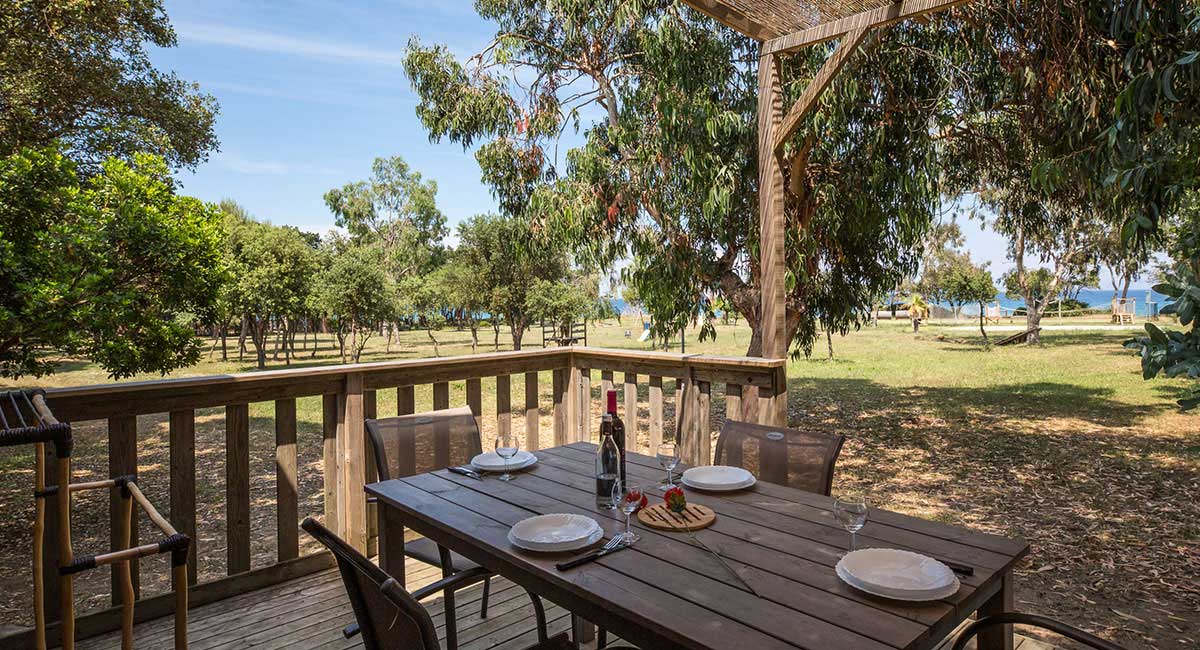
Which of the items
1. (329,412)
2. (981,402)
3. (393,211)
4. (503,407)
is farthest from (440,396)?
(393,211)

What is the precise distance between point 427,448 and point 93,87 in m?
6.89

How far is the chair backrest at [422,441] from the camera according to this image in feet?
7.55

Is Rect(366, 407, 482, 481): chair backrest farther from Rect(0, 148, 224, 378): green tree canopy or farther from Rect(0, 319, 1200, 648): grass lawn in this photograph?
Rect(0, 148, 224, 378): green tree canopy

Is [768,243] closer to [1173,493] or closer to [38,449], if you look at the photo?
[38,449]

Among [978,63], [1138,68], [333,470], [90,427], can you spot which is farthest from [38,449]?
[90,427]

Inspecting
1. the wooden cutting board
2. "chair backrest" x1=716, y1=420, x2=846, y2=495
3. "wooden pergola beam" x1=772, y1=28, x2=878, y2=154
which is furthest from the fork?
"wooden pergola beam" x1=772, y1=28, x2=878, y2=154

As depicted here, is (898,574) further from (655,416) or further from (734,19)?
(734,19)

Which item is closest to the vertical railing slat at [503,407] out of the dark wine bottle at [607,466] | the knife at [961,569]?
the dark wine bottle at [607,466]

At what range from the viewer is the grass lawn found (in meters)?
3.26

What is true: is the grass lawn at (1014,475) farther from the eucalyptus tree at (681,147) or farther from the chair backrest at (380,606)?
the chair backrest at (380,606)

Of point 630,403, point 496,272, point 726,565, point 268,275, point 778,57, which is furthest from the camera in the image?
point 496,272

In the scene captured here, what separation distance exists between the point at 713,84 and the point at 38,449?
219 inches

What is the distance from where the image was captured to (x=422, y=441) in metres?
2.42

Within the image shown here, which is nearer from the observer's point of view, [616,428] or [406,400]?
[616,428]
